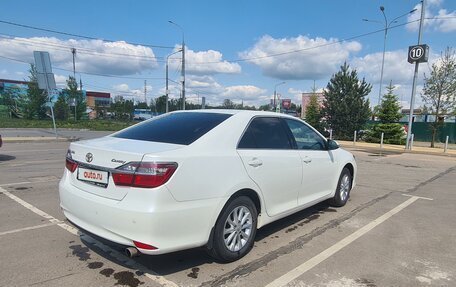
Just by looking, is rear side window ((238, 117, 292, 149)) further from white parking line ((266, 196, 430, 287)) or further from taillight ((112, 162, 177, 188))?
white parking line ((266, 196, 430, 287))

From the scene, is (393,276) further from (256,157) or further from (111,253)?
(111,253)

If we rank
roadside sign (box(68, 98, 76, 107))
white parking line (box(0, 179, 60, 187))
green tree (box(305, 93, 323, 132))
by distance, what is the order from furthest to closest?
roadside sign (box(68, 98, 76, 107))
green tree (box(305, 93, 323, 132))
white parking line (box(0, 179, 60, 187))

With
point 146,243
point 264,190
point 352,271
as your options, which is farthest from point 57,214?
point 352,271

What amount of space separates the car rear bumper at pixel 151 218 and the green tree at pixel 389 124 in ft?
88.4

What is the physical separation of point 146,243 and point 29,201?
395cm

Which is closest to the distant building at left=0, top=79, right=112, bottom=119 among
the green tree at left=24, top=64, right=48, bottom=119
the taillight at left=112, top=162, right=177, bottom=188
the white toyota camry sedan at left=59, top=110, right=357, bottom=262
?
the green tree at left=24, top=64, right=48, bottom=119

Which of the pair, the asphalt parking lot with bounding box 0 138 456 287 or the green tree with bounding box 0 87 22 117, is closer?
the asphalt parking lot with bounding box 0 138 456 287

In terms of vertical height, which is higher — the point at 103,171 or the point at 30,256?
the point at 103,171

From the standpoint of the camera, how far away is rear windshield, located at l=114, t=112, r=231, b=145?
3773 millimetres

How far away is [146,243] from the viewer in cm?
311

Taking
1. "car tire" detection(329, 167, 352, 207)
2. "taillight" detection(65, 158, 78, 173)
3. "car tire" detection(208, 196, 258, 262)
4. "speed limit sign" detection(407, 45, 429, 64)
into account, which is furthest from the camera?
"speed limit sign" detection(407, 45, 429, 64)

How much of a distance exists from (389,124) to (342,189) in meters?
23.7

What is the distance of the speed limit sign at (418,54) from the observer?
20.1m

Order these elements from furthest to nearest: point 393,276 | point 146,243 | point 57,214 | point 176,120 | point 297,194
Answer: point 57,214, point 297,194, point 176,120, point 393,276, point 146,243
